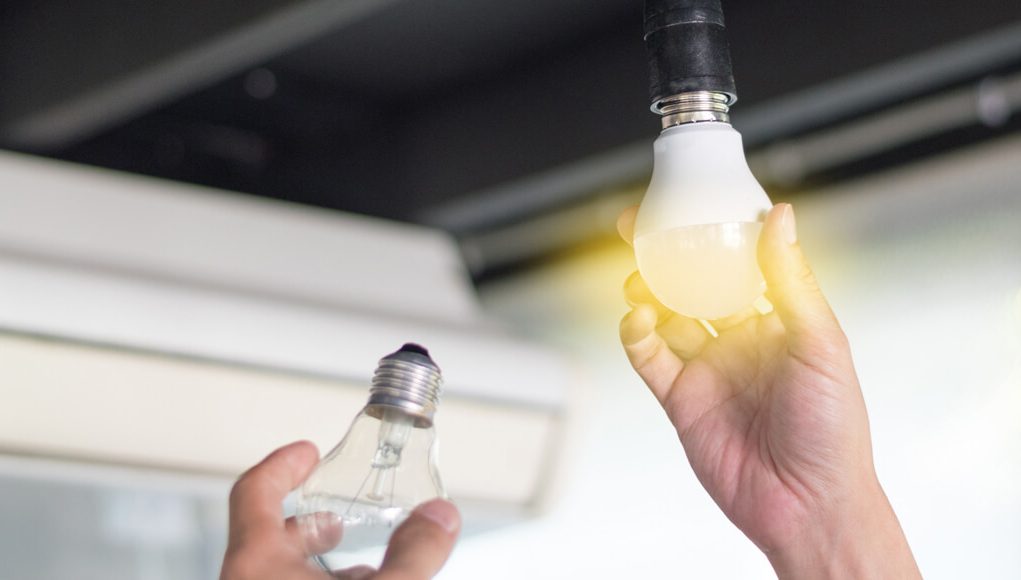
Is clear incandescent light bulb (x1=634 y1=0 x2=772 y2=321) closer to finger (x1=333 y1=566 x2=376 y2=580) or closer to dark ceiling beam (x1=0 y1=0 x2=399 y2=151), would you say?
finger (x1=333 y1=566 x2=376 y2=580)

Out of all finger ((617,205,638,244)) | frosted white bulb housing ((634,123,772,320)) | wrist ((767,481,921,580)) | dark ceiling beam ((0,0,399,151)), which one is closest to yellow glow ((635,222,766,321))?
frosted white bulb housing ((634,123,772,320))

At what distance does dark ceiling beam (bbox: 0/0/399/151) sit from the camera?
134cm

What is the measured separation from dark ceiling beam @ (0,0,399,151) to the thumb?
72cm

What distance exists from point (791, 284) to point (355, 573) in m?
0.26

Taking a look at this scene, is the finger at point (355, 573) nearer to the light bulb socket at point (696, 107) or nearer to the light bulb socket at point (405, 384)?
the light bulb socket at point (405, 384)

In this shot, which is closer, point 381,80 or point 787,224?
point 787,224

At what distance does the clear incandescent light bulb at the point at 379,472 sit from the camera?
0.57 metres

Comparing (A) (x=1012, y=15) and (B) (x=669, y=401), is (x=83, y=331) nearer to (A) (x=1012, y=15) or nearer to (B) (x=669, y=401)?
(B) (x=669, y=401)

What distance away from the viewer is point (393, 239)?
1.92 meters

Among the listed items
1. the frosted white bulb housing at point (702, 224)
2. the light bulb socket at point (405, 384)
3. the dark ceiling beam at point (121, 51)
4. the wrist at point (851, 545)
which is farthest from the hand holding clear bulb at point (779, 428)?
the dark ceiling beam at point (121, 51)

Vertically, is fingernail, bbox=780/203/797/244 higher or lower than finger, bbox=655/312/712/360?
lower

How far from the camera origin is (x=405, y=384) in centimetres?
57

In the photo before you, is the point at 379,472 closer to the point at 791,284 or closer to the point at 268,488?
the point at 268,488

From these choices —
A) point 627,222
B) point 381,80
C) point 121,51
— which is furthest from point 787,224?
point 381,80
